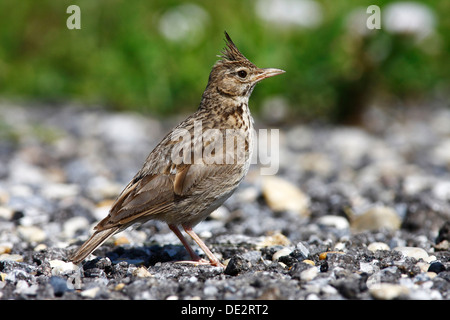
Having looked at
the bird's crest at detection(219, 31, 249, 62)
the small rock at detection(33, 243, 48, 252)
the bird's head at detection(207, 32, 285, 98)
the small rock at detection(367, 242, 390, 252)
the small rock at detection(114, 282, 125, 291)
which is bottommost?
the small rock at detection(367, 242, 390, 252)

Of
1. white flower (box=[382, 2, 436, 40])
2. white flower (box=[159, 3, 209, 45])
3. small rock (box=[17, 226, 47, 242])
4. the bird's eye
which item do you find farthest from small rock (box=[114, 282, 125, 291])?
white flower (box=[159, 3, 209, 45])

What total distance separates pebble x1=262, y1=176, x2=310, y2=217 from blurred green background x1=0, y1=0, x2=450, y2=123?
10.7 feet

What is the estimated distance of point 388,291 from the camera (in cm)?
407

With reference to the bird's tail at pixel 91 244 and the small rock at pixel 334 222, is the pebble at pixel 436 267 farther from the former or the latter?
the bird's tail at pixel 91 244

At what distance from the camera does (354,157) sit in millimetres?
9414

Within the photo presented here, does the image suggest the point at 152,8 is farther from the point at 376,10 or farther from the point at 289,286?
the point at 289,286

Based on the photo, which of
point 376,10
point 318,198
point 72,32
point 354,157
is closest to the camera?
point 318,198

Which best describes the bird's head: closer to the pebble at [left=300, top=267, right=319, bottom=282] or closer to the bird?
the bird

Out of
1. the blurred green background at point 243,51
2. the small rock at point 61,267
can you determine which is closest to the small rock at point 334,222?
the small rock at point 61,267

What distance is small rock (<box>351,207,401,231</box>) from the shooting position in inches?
251

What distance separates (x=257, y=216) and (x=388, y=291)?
287 cm

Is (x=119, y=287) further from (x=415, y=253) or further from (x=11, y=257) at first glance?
Result: (x=415, y=253)
